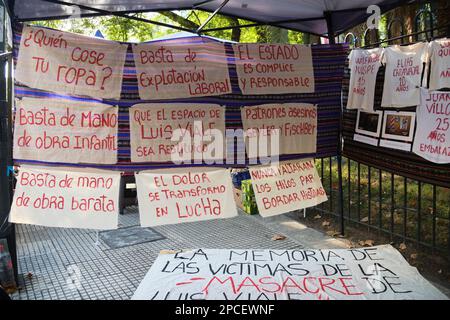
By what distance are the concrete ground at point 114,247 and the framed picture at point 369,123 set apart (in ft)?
5.32

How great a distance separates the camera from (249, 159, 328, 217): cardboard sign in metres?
4.46

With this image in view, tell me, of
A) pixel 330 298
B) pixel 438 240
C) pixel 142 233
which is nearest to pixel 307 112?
pixel 330 298

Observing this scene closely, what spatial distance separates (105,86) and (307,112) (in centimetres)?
233

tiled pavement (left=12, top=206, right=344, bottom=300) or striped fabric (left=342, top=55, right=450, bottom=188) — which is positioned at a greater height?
striped fabric (left=342, top=55, right=450, bottom=188)

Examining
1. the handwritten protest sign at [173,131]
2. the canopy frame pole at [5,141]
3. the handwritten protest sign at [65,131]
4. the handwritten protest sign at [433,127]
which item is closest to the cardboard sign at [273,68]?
the handwritten protest sign at [173,131]

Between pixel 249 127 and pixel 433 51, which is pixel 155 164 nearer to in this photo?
pixel 249 127

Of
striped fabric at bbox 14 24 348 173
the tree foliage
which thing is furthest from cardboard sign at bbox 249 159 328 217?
the tree foliage

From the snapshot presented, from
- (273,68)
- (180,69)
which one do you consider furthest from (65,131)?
(273,68)

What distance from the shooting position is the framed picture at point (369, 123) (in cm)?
495

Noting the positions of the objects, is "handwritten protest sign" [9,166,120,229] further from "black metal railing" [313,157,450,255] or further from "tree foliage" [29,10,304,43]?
"tree foliage" [29,10,304,43]

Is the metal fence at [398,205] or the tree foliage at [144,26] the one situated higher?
the tree foliage at [144,26]

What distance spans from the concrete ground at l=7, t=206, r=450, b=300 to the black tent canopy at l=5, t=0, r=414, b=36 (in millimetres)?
2812

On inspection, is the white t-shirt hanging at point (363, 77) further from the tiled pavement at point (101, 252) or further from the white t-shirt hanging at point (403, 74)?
the tiled pavement at point (101, 252)

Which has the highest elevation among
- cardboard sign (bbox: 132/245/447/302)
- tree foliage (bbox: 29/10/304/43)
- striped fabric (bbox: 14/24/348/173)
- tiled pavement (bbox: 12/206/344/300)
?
tree foliage (bbox: 29/10/304/43)
